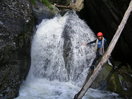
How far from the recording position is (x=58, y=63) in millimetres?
15203

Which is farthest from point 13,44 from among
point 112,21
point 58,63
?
point 112,21

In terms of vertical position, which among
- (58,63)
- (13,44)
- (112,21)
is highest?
(112,21)

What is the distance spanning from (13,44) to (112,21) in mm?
8880

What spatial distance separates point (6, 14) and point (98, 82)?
261 inches

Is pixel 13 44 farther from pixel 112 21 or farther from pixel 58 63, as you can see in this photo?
pixel 112 21

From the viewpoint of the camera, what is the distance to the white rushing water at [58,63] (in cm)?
1334

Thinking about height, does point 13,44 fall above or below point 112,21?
below

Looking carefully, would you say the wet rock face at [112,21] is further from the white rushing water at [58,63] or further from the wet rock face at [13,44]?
the wet rock face at [13,44]

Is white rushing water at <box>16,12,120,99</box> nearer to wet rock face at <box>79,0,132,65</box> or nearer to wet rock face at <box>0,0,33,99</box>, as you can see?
wet rock face at <box>0,0,33,99</box>

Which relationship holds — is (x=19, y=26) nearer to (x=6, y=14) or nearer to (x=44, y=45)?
(x=6, y=14)

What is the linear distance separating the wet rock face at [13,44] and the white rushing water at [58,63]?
1067 mm

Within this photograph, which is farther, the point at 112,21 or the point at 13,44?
the point at 112,21

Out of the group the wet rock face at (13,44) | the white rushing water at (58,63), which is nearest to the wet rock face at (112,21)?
the white rushing water at (58,63)

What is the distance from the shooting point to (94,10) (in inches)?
843
